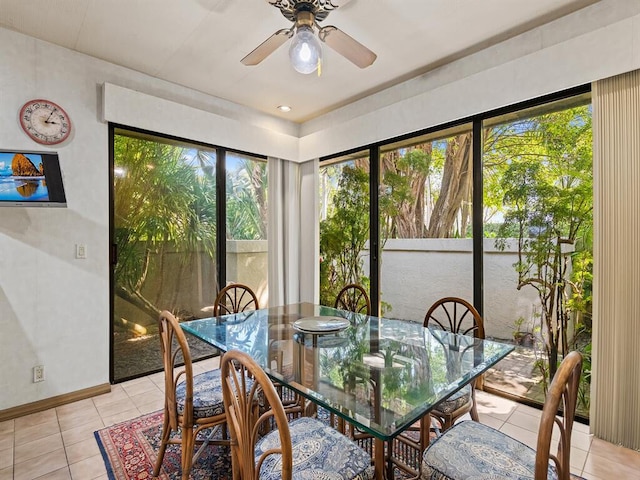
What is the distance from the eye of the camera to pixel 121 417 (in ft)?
7.80

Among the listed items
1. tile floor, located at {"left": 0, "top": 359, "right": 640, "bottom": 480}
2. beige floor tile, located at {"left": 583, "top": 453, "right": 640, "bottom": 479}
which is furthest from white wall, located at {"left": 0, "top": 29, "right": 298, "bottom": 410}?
beige floor tile, located at {"left": 583, "top": 453, "right": 640, "bottom": 479}

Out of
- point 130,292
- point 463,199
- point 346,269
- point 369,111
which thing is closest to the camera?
point 463,199

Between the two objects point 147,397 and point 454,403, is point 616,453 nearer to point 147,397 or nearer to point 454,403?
point 454,403

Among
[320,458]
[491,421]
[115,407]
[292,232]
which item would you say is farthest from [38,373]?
[491,421]

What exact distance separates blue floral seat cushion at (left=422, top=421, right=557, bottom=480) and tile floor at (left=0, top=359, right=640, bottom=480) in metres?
0.93

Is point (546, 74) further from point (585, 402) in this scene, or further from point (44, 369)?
point (44, 369)

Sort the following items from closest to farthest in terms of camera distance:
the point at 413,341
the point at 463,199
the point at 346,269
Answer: the point at 413,341 < the point at 463,199 < the point at 346,269

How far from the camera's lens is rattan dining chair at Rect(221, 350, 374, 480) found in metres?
1.02

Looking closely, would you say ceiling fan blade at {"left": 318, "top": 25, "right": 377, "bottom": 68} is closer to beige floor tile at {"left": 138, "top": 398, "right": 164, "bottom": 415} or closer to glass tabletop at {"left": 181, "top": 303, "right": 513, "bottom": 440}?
glass tabletop at {"left": 181, "top": 303, "right": 513, "bottom": 440}

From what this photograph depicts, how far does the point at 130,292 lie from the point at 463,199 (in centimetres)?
302

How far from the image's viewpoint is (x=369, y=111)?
3.49m

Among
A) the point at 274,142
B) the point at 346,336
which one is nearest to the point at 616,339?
the point at 346,336

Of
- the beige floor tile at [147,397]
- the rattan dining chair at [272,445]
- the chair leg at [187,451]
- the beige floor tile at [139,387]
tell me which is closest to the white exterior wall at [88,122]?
the beige floor tile at [139,387]

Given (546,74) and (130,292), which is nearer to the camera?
(546,74)
